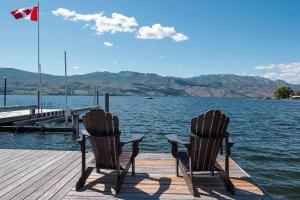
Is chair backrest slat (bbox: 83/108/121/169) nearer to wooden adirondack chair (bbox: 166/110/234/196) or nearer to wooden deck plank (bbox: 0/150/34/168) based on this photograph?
wooden adirondack chair (bbox: 166/110/234/196)

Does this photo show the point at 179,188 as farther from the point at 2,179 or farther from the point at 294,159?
the point at 294,159

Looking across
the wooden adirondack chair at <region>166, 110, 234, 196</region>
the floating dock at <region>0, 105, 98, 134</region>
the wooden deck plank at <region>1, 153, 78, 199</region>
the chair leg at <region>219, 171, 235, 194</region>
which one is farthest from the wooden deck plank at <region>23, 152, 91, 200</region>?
the floating dock at <region>0, 105, 98, 134</region>

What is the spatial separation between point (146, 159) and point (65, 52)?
20457 mm

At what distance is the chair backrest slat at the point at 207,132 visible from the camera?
5.83m

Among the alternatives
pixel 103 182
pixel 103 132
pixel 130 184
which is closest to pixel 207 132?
pixel 130 184

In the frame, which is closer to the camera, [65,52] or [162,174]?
[162,174]

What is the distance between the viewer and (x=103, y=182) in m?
6.32

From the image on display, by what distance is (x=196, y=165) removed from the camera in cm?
611

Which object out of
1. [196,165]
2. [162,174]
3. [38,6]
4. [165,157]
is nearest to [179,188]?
[196,165]

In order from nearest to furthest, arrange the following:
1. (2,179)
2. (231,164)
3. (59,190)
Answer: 1. (59,190)
2. (2,179)
3. (231,164)

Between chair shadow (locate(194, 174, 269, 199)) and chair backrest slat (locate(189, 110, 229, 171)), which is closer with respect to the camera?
chair shadow (locate(194, 174, 269, 199))

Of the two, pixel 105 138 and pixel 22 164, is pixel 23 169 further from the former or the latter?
pixel 105 138

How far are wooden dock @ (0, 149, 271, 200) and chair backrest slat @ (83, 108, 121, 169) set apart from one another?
2.03 feet

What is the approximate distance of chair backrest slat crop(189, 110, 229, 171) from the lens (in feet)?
19.1
